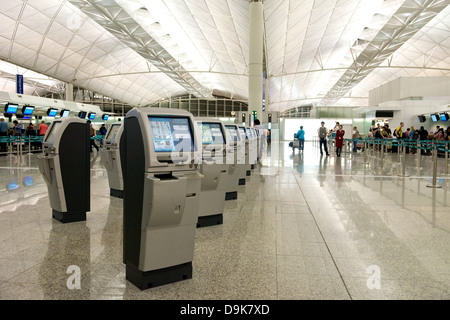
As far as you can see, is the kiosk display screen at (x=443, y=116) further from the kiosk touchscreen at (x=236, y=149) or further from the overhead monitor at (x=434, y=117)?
the kiosk touchscreen at (x=236, y=149)

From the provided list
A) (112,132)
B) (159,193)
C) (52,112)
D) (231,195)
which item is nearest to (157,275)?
(159,193)

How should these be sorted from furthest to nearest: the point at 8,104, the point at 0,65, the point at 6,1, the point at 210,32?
the point at 0,65 < the point at 210,32 < the point at 6,1 < the point at 8,104

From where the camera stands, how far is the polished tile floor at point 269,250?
340cm

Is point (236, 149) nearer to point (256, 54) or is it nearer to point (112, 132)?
point (112, 132)

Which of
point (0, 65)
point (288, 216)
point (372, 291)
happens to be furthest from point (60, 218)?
point (0, 65)

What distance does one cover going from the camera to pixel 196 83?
163 ft

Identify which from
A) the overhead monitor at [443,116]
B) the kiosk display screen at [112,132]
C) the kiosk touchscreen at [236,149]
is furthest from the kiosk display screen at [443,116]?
the kiosk display screen at [112,132]

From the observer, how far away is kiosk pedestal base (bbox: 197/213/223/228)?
18.7 ft

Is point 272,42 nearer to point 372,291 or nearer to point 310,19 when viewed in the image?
point 310,19

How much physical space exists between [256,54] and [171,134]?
57.7 feet

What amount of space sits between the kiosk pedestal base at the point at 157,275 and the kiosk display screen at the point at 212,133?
2.61 metres

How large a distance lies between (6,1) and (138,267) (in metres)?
28.1

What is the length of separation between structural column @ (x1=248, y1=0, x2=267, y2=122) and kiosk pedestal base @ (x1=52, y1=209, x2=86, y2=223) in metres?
15.4

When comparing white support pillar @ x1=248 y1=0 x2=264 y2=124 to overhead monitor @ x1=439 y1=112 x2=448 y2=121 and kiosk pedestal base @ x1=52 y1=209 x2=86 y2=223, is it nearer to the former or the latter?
overhead monitor @ x1=439 y1=112 x2=448 y2=121
